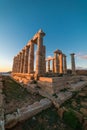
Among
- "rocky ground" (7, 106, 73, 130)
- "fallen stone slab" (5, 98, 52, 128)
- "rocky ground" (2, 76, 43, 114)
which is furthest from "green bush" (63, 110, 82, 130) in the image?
"rocky ground" (2, 76, 43, 114)

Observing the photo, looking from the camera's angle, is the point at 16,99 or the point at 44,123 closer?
the point at 44,123

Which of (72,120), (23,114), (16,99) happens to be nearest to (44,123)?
(23,114)

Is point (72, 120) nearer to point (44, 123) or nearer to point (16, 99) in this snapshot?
point (44, 123)

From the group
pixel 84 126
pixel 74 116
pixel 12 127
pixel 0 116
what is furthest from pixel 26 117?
pixel 84 126

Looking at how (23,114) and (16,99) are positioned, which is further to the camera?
(16,99)

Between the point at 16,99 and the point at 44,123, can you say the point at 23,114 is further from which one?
the point at 16,99

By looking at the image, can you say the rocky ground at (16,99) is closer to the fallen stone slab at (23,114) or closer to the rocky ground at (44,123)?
the fallen stone slab at (23,114)

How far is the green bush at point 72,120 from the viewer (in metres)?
4.14

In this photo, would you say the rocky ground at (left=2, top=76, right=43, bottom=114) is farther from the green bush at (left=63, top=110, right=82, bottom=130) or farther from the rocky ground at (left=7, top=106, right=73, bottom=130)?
the green bush at (left=63, top=110, right=82, bottom=130)

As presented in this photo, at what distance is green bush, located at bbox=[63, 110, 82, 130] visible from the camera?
414cm

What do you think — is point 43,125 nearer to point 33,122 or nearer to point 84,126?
point 33,122

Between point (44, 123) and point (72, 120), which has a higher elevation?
point (72, 120)

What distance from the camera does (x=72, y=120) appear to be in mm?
4320

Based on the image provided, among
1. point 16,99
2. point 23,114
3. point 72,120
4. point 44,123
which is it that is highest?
point 16,99
